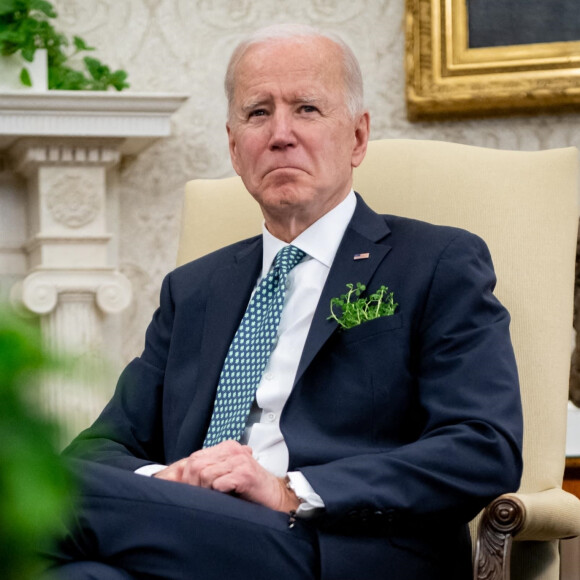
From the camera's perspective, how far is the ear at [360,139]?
1.93 metres

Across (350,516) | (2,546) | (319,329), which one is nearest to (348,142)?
(319,329)

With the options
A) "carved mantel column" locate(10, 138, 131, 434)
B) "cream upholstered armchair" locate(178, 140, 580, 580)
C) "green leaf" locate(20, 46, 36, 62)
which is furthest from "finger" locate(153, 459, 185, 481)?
"green leaf" locate(20, 46, 36, 62)

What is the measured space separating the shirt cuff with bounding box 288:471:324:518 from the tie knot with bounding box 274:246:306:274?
48 centimetres

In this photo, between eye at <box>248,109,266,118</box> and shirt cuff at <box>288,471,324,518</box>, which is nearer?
shirt cuff at <box>288,471,324,518</box>

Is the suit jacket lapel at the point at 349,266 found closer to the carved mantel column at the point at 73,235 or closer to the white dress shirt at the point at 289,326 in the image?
the white dress shirt at the point at 289,326

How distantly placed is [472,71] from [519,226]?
3.68ft

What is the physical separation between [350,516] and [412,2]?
2009mm

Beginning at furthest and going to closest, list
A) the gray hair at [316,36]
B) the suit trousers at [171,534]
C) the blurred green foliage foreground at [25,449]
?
the gray hair at [316,36] → the suit trousers at [171,534] → the blurred green foliage foreground at [25,449]

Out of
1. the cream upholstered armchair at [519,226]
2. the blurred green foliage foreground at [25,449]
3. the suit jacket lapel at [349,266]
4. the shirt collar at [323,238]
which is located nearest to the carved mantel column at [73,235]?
the cream upholstered armchair at [519,226]

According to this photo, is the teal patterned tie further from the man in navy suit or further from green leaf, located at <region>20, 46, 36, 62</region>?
green leaf, located at <region>20, 46, 36, 62</region>

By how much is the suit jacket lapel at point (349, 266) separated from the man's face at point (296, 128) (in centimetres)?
9

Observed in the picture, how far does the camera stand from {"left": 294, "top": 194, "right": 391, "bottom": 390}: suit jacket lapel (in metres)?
1.64

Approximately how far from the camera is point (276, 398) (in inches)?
66.2

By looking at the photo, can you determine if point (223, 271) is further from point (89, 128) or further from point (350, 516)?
point (89, 128)
